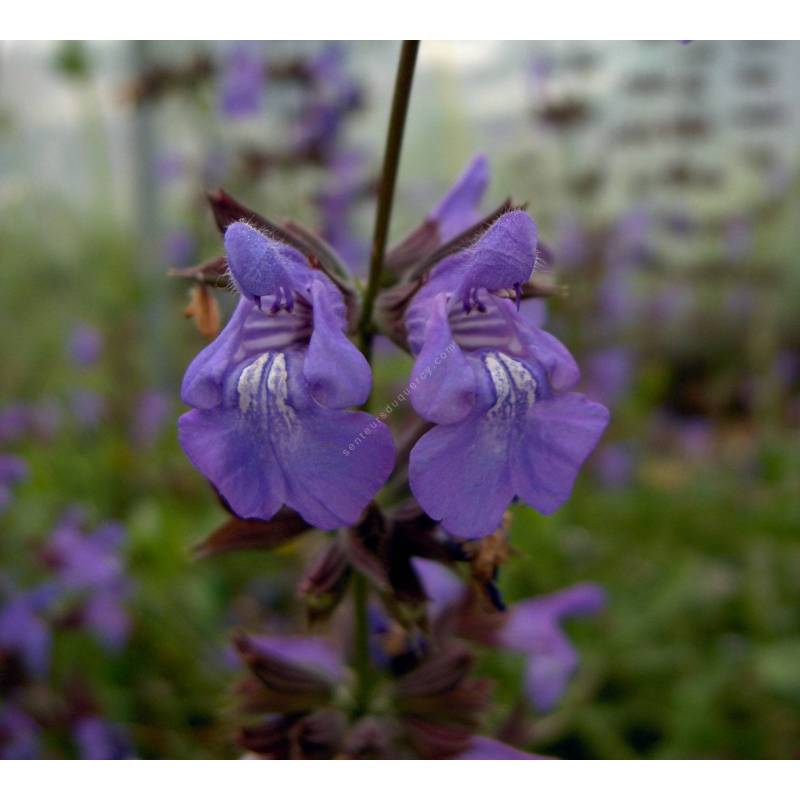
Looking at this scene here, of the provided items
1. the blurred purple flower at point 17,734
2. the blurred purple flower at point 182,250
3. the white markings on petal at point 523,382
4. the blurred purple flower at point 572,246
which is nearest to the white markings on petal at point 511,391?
the white markings on petal at point 523,382

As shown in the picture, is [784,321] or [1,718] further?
[784,321]

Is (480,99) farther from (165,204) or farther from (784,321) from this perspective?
(784,321)

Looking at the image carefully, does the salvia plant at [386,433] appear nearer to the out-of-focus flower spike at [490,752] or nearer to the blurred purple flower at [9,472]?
the out-of-focus flower spike at [490,752]

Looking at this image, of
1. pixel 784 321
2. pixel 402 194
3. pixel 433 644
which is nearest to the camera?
pixel 433 644

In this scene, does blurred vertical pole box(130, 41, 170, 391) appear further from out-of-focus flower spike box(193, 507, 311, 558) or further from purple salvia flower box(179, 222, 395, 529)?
purple salvia flower box(179, 222, 395, 529)

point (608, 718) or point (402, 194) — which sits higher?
point (402, 194)

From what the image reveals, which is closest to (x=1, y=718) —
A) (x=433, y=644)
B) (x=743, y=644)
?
(x=433, y=644)

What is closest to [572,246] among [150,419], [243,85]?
[243,85]

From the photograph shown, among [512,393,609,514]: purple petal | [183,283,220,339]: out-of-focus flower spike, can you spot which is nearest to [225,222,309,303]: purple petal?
[183,283,220,339]: out-of-focus flower spike
